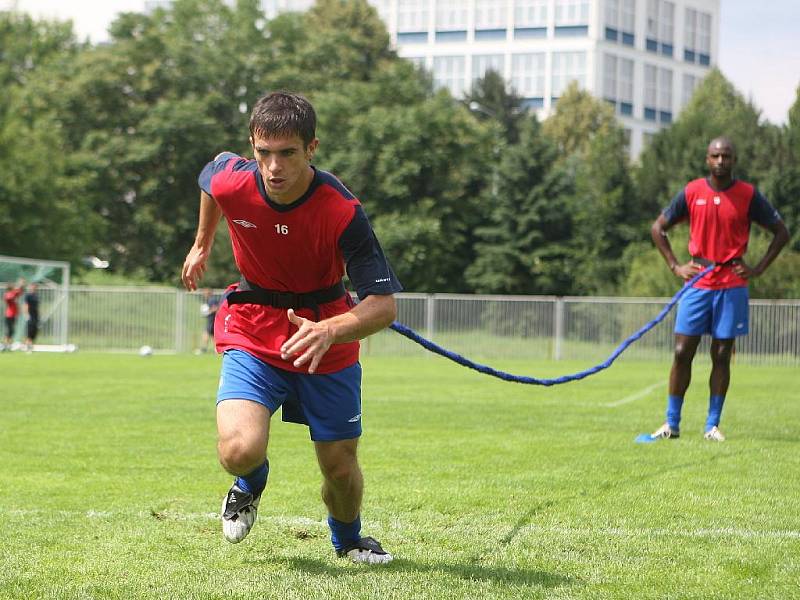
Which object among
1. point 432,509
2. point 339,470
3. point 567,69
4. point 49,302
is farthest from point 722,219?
point 567,69

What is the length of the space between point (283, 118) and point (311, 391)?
1300 millimetres

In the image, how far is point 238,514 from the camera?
559 cm

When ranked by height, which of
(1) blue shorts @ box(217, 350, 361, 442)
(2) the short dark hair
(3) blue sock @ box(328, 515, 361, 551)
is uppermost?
(2) the short dark hair

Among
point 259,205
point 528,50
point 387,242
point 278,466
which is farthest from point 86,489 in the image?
point 528,50

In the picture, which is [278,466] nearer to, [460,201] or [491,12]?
[460,201]

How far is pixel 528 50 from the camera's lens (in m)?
92.3

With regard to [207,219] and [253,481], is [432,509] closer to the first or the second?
[253,481]

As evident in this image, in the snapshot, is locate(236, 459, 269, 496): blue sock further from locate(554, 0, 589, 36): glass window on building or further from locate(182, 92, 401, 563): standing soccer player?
locate(554, 0, 589, 36): glass window on building

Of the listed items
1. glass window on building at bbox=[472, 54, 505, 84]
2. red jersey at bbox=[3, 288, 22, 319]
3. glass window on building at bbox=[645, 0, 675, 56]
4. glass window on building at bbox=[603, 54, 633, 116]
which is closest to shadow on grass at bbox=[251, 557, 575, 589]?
red jersey at bbox=[3, 288, 22, 319]

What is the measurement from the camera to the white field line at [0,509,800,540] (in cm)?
658

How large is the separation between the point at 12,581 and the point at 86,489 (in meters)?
2.92

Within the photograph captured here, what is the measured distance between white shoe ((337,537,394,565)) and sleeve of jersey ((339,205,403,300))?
1.38m

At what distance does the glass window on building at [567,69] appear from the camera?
90.2 meters

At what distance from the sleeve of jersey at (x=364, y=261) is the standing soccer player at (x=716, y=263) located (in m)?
6.32
